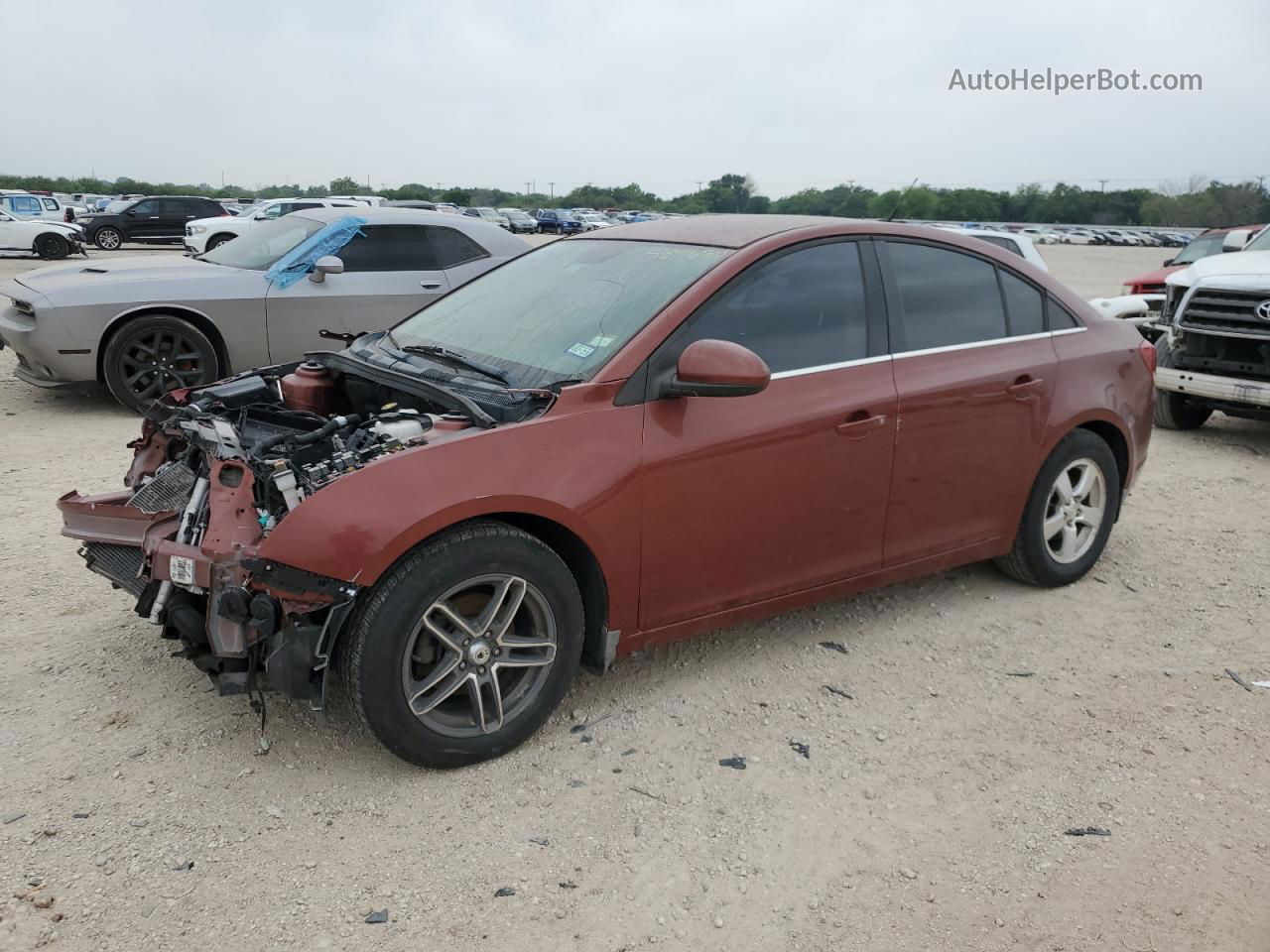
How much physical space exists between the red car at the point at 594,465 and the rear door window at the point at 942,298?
12mm

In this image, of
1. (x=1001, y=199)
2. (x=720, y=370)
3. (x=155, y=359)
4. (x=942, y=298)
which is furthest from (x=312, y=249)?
(x=1001, y=199)

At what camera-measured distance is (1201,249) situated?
14.2 metres

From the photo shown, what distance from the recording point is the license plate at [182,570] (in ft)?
9.91

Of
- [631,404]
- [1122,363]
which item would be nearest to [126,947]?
[631,404]

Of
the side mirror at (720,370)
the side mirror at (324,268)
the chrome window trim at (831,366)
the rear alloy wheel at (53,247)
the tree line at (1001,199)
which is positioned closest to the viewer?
the side mirror at (720,370)

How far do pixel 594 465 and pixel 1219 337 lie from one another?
6990 mm

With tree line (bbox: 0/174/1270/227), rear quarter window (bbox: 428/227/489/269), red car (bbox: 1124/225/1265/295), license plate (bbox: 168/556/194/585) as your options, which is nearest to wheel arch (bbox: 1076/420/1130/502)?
license plate (bbox: 168/556/194/585)

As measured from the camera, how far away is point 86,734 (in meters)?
3.35

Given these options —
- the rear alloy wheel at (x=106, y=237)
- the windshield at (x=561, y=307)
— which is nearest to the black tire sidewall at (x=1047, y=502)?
the windshield at (x=561, y=307)

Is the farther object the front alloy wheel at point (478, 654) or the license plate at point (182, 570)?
the front alloy wheel at point (478, 654)

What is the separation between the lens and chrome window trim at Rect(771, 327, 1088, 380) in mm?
3764

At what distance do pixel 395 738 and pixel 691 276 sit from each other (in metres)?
1.90

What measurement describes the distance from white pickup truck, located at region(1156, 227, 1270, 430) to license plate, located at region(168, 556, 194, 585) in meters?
7.72

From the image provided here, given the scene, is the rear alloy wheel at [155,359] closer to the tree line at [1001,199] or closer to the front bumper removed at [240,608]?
the front bumper removed at [240,608]
